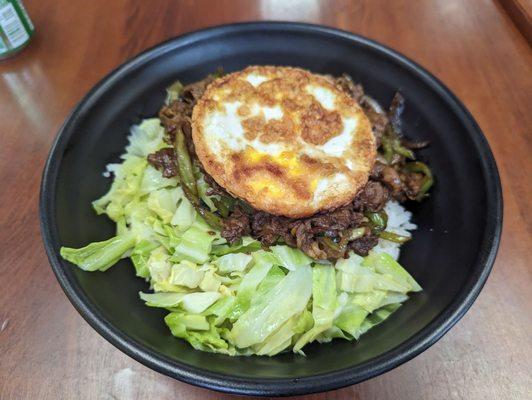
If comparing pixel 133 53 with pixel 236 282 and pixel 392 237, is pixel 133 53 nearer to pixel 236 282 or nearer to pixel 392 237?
pixel 236 282

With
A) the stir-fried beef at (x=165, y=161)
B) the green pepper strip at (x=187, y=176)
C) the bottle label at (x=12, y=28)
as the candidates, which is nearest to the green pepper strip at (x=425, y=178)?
the green pepper strip at (x=187, y=176)

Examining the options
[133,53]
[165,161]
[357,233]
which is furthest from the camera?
[133,53]

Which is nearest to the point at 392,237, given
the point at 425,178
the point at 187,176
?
the point at 425,178

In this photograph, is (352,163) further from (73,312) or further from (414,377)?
(73,312)

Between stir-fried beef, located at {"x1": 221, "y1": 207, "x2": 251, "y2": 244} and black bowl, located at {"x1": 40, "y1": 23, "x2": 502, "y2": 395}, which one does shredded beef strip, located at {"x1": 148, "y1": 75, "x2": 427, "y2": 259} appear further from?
black bowl, located at {"x1": 40, "y1": 23, "x2": 502, "y2": 395}

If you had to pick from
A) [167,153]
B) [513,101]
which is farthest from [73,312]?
[513,101]

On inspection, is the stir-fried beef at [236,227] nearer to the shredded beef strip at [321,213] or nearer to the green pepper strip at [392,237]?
the shredded beef strip at [321,213]
